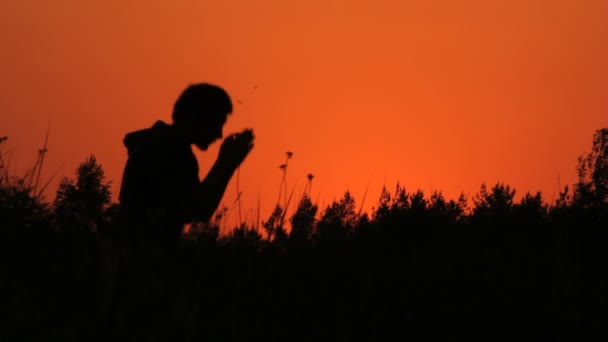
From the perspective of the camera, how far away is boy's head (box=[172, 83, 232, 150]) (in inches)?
177

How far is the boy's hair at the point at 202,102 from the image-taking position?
451 cm

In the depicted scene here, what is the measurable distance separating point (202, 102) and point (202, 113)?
0.06 meters

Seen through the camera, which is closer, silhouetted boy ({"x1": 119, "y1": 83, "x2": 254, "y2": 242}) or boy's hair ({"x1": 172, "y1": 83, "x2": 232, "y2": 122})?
silhouetted boy ({"x1": 119, "y1": 83, "x2": 254, "y2": 242})

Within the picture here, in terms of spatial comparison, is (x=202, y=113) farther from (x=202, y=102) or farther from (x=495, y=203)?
(x=495, y=203)

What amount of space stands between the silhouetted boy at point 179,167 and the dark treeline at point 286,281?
18 centimetres

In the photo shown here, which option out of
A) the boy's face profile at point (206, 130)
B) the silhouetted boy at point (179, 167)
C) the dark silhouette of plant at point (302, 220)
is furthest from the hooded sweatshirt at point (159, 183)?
the dark silhouette of plant at point (302, 220)

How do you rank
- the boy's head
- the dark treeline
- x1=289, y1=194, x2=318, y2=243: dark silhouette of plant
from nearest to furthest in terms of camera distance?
the dark treeline < the boy's head < x1=289, y1=194, x2=318, y2=243: dark silhouette of plant

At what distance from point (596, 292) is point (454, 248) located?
1.36m

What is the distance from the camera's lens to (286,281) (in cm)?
577

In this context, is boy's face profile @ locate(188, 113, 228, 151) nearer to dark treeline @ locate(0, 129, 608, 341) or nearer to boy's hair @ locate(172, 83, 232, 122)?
boy's hair @ locate(172, 83, 232, 122)

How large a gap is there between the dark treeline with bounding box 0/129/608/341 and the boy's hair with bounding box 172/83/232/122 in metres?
0.72

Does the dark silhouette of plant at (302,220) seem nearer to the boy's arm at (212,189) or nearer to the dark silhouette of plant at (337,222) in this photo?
the dark silhouette of plant at (337,222)

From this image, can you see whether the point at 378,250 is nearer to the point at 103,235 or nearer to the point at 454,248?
the point at 454,248

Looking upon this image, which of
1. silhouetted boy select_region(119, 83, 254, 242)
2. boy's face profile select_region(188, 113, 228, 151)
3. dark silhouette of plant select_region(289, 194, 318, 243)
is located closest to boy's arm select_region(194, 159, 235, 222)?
silhouetted boy select_region(119, 83, 254, 242)
